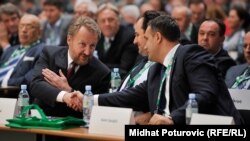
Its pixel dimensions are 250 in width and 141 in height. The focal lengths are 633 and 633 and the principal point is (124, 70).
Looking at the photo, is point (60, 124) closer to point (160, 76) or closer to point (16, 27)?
point (160, 76)

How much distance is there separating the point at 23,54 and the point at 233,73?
2.56m

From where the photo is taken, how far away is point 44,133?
4.44 m

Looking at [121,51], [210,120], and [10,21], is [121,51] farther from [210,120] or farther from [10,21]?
[210,120]

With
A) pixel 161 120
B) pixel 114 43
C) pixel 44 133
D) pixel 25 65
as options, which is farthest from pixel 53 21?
pixel 161 120

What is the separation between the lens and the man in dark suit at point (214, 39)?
261 inches

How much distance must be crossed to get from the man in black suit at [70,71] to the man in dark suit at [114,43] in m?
1.71

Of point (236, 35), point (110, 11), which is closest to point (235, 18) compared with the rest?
point (236, 35)

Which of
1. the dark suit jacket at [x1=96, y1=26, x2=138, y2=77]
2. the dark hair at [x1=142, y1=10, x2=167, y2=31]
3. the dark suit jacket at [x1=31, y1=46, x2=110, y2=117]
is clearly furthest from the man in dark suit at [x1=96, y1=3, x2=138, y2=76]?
the dark hair at [x1=142, y1=10, x2=167, y2=31]

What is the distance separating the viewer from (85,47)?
552cm

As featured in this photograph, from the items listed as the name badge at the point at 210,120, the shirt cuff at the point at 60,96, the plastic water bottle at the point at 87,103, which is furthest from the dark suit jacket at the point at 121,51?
the name badge at the point at 210,120

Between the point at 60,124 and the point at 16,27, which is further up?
the point at 16,27

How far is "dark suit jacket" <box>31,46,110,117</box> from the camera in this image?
550 centimetres

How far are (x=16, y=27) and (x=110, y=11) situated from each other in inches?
53.5

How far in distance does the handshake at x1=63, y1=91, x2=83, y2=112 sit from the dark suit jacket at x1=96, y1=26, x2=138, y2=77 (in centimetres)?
239
